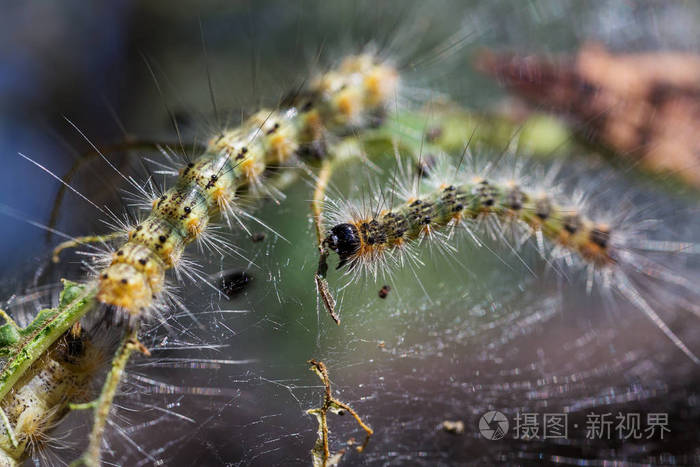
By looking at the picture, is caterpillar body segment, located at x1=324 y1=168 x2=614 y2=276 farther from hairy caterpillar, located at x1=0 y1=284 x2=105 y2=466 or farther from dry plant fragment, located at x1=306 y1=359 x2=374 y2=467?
hairy caterpillar, located at x1=0 y1=284 x2=105 y2=466

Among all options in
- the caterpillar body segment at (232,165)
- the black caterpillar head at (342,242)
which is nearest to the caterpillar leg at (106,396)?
the caterpillar body segment at (232,165)

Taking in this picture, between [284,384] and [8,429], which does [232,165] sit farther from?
[8,429]

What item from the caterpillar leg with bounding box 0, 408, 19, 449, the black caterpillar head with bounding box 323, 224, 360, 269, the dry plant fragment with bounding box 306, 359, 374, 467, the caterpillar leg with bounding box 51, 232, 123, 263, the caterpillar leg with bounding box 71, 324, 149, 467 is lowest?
the caterpillar leg with bounding box 0, 408, 19, 449

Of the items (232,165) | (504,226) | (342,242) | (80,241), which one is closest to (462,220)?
(504,226)

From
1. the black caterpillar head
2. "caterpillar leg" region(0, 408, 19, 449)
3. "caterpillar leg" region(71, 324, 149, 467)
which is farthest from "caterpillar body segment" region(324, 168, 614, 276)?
"caterpillar leg" region(0, 408, 19, 449)

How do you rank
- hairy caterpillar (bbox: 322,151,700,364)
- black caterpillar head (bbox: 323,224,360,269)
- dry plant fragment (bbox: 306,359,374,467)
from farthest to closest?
hairy caterpillar (bbox: 322,151,700,364), black caterpillar head (bbox: 323,224,360,269), dry plant fragment (bbox: 306,359,374,467)

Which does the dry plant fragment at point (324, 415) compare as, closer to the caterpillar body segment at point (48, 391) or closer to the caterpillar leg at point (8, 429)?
the caterpillar body segment at point (48, 391)

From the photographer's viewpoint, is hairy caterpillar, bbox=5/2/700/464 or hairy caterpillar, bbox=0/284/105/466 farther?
hairy caterpillar, bbox=5/2/700/464
